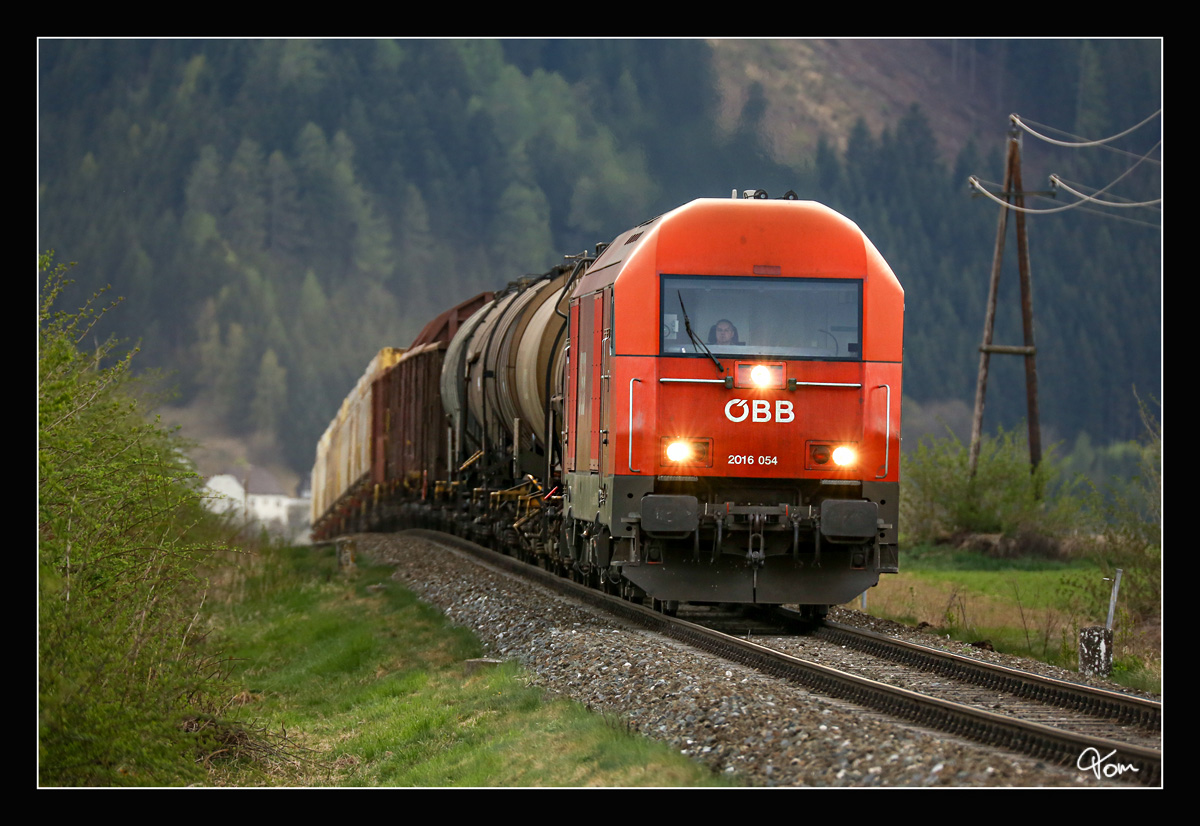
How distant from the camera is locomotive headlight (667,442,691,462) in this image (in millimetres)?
10617

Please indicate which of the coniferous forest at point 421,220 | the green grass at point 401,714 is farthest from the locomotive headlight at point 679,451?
the coniferous forest at point 421,220

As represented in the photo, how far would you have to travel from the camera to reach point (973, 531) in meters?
27.5

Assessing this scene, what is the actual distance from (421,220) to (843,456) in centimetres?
8732

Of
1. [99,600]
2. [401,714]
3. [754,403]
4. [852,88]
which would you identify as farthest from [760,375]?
[852,88]

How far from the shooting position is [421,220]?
95375 mm

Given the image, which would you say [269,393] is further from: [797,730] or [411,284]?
[797,730]

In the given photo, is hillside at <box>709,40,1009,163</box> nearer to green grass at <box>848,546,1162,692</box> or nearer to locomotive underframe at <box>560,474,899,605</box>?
locomotive underframe at <box>560,474,899,605</box>

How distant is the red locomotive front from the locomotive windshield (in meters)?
0.01

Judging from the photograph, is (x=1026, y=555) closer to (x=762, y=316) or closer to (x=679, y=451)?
(x=762, y=316)

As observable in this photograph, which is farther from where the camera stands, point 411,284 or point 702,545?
point 411,284

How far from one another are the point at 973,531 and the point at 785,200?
59.1 feet

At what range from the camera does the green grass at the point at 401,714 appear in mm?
7191
